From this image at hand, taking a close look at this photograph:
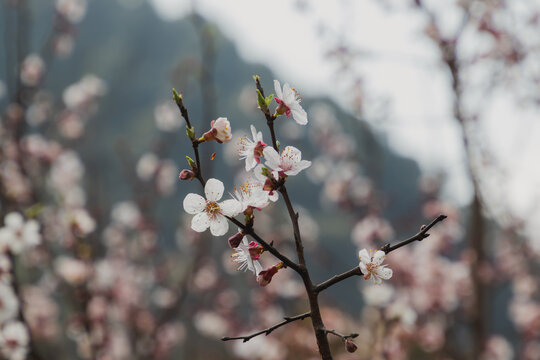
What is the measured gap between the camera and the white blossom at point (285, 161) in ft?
3.61

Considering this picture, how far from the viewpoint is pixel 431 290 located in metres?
5.05

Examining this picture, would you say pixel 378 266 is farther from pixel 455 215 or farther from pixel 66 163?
pixel 66 163

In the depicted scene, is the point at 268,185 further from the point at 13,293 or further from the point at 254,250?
the point at 13,293

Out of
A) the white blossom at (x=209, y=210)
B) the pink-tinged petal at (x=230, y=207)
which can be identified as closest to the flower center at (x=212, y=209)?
the white blossom at (x=209, y=210)

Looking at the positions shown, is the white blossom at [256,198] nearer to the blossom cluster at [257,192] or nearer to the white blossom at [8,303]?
the blossom cluster at [257,192]

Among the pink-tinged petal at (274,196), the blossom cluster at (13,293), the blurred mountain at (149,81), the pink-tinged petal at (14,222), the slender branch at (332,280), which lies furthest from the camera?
the blurred mountain at (149,81)

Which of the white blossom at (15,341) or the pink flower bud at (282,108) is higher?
the white blossom at (15,341)

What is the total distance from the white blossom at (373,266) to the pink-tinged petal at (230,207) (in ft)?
1.06

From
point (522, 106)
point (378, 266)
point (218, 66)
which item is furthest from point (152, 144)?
point (218, 66)

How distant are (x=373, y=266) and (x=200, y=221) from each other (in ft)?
1.58

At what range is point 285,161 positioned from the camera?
1.16 m

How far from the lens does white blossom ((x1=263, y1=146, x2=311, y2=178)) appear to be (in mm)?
1102

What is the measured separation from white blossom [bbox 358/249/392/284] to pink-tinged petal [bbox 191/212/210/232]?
1.39 feet

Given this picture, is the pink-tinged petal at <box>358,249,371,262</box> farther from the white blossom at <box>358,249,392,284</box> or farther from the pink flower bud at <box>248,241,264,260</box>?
the pink flower bud at <box>248,241,264,260</box>
